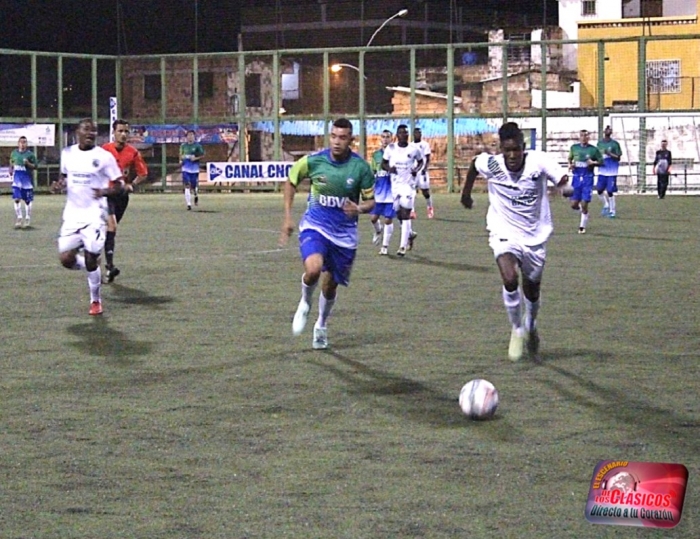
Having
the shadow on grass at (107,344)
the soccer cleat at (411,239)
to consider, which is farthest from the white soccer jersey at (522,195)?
the soccer cleat at (411,239)

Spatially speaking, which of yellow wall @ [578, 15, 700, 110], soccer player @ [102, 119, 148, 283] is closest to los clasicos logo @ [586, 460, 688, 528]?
soccer player @ [102, 119, 148, 283]

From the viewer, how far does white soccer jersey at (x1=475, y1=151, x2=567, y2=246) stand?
1130 centimetres

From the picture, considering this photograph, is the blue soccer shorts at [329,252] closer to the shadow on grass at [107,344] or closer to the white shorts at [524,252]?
the white shorts at [524,252]

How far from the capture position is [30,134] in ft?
171

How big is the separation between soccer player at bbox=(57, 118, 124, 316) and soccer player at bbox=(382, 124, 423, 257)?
812 centimetres

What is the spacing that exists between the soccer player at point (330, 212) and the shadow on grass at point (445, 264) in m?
7.63

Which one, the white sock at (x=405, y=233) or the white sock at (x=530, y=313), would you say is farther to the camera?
the white sock at (x=405, y=233)

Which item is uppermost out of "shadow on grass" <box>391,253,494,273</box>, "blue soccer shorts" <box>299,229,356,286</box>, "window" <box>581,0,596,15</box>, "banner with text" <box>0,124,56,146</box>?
"window" <box>581,0,596,15</box>

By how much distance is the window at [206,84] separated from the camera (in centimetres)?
5578

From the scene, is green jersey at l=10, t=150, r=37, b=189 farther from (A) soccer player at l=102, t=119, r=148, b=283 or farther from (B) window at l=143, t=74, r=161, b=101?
(B) window at l=143, t=74, r=161, b=101

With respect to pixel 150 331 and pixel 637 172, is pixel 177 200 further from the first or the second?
pixel 150 331

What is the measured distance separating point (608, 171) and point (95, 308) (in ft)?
67.3

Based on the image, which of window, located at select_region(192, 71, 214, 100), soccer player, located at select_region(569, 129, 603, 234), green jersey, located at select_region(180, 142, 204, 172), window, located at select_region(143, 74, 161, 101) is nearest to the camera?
soccer player, located at select_region(569, 129, 603, 234)

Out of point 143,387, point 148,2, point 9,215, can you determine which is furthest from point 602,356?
point 148,2
